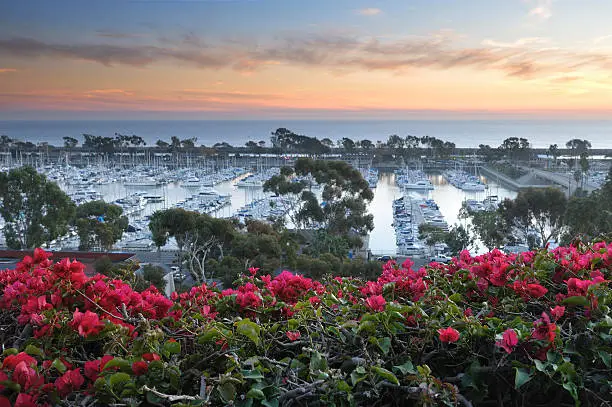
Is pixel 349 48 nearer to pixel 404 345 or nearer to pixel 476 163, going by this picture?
pixel 404 345

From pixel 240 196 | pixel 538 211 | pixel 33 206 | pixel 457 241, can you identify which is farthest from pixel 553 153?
pixel 33 206

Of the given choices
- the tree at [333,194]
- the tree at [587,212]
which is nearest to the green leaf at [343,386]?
the tree at [587,212]

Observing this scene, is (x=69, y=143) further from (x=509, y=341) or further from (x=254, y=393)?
(x=509, y=341)

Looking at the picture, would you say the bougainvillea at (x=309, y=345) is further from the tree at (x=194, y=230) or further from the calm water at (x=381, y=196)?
the calm water at (x=381, y=196)

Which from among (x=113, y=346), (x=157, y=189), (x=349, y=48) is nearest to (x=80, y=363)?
(x=113, y=346)

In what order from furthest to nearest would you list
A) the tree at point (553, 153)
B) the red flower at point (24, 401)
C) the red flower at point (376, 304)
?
the tree at point (553, 153)
the red flower at point (376, 304)
the red flower at point (24, 401)

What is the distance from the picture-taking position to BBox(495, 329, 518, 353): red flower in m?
0.98

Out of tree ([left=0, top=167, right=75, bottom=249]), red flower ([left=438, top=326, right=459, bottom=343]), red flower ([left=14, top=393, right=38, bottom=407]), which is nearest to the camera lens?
red flower ([left=14, top=393, right=38, bottom=407])

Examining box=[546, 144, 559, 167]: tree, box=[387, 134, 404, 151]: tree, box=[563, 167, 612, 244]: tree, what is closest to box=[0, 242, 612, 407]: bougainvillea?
box=[563, 167, 612, 244]: tree

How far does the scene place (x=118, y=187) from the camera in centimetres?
2742

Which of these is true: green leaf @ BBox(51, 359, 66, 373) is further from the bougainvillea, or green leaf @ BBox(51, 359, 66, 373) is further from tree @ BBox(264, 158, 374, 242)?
tree @ BBox(264, 158, 374, 242)

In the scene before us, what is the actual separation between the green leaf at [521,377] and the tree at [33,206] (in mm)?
12110

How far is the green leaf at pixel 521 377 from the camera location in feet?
3.13

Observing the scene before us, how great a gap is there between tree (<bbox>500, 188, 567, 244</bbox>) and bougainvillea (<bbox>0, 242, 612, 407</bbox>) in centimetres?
1059
